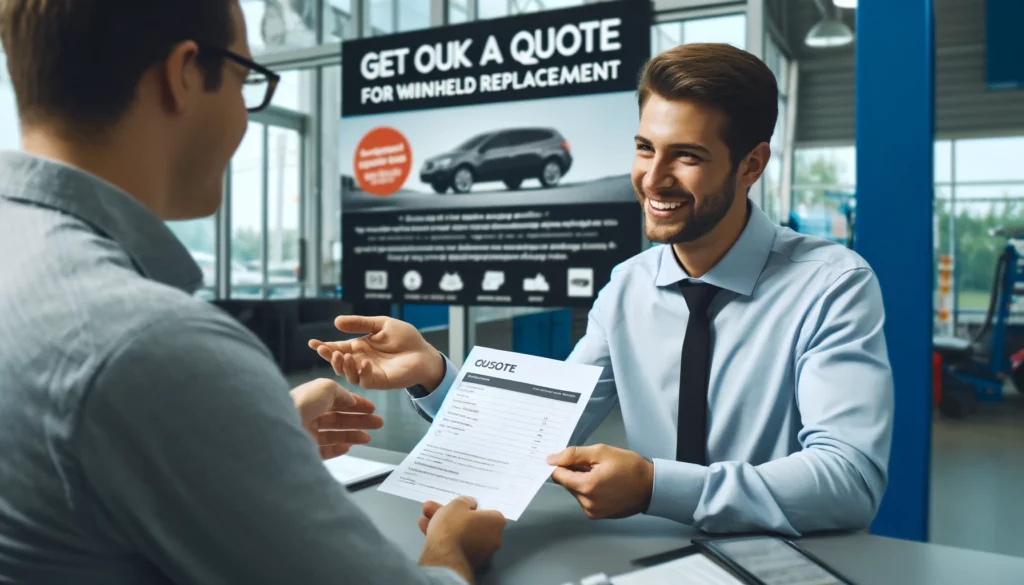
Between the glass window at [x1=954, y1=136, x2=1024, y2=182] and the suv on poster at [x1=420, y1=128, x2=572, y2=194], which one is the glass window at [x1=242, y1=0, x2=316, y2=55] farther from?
the glass window at [x1=954, y1=136, x2=1024, y2=182]

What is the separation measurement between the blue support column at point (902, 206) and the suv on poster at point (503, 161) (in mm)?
1206

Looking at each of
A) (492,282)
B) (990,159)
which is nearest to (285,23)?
(492,282)

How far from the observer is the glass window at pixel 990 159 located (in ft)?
34.4

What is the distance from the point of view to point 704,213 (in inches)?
59.3

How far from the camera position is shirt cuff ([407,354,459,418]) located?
1.43 m

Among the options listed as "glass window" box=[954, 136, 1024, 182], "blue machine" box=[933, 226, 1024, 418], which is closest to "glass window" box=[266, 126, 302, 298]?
"blue machine" box=[933, 226, 1024, 418]

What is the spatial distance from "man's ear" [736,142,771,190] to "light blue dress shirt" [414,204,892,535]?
0.08m

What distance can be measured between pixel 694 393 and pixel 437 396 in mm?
492

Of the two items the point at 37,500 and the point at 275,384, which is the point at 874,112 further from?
the point at 37,500

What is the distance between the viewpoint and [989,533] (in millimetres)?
3463

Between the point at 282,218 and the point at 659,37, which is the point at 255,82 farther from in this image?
the point at 282,218

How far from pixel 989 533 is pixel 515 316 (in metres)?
2.46

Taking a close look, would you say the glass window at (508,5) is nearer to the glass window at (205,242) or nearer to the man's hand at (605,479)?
the man's hand at (605,479)

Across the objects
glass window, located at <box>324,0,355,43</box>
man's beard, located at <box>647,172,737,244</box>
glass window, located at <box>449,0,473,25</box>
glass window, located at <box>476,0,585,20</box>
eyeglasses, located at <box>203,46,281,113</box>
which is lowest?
man's beard, located at <box>647,172,737,244</box>
